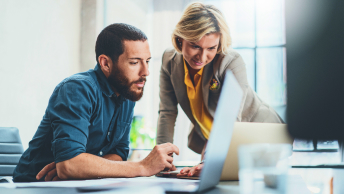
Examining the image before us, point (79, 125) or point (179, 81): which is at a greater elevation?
point (179, 81)

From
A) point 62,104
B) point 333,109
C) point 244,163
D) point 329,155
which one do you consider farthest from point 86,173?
point 329,155

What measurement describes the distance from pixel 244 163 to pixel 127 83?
2.68 feet

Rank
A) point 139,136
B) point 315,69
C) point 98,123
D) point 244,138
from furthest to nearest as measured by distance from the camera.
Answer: point 139,136, point 98,123, point 244,138, point 315,69

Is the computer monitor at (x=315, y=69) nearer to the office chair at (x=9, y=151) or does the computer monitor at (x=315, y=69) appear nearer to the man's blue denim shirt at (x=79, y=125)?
the man's blue denim shirt at (x=79, y=125)

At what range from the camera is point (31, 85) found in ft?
9.30

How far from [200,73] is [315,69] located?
111 cm

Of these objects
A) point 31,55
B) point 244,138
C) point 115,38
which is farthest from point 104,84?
point 31,55

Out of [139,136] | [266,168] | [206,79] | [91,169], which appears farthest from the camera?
[139,136]

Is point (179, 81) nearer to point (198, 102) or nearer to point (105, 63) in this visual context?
point (198, 102)

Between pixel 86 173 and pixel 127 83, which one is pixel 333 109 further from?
pixel 127 83

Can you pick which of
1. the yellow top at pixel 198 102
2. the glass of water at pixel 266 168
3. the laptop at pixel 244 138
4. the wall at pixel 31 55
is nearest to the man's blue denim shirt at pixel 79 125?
the yellow top at pixel 198 102

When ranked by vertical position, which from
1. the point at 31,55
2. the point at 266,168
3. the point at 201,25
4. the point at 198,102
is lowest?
the point at 266,168

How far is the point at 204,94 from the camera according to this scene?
1.37 meters

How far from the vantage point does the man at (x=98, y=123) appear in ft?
2.76
